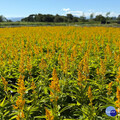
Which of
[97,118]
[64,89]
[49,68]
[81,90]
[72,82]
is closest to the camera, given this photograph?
[97,118]

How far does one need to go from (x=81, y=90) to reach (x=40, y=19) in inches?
3213

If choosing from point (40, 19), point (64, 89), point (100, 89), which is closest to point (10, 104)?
point (64, 89)

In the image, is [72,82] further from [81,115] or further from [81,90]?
[81,115]

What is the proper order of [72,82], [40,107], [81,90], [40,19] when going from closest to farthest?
[40,107] < [81,90] < [72,82] < [40,19]

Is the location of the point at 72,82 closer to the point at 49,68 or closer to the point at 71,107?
the point at 71,107

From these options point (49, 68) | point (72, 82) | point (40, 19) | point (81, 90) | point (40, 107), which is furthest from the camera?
point (40, 19)

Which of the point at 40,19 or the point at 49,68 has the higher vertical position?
the point at 40,19

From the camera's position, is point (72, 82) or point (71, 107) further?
point (72, 82)

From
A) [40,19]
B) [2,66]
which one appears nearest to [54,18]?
[40,19]

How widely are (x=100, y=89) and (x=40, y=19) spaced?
81.5 metres

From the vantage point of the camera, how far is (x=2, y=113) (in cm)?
301

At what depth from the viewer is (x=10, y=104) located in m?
3.35

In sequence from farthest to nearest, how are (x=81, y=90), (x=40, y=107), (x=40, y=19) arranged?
(x=40, y=19), (x=81, y=90), (x=40, y=107)

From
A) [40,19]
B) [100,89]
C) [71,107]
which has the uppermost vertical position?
[40,19]
